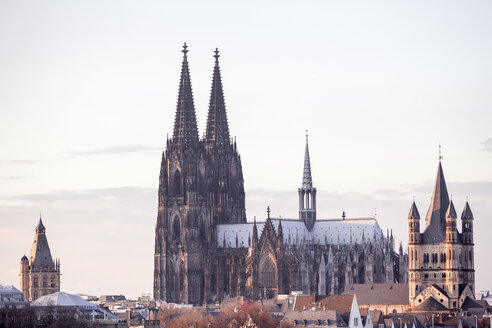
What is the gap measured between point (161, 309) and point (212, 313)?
7590 mm

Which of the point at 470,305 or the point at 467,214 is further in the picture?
the point at 467,214

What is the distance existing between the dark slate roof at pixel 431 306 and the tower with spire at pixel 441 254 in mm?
667

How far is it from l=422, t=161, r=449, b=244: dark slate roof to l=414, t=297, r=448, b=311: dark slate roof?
808cm

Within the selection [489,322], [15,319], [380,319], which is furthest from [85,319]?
[489,322]

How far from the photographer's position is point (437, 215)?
18400cm

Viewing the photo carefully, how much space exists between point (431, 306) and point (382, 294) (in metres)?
9.71

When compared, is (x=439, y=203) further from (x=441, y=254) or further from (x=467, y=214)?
(x=441, y=254)

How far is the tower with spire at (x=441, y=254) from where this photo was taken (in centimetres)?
18050

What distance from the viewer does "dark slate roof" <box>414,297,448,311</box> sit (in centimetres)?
17688

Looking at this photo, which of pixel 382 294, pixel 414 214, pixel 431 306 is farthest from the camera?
pixel 382 294

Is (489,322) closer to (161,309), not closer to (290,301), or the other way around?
(290,301)

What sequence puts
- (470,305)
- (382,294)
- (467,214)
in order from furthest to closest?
(382,294) → (467,214) → (470,305)

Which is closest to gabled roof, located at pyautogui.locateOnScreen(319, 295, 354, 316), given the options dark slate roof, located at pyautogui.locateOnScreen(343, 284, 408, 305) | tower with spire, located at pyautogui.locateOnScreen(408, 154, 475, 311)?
dark slate roof, located at pyautogui.locateOnScreen(343, 284, 408, 305)

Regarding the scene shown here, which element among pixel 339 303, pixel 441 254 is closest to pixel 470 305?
pixel 441 254
